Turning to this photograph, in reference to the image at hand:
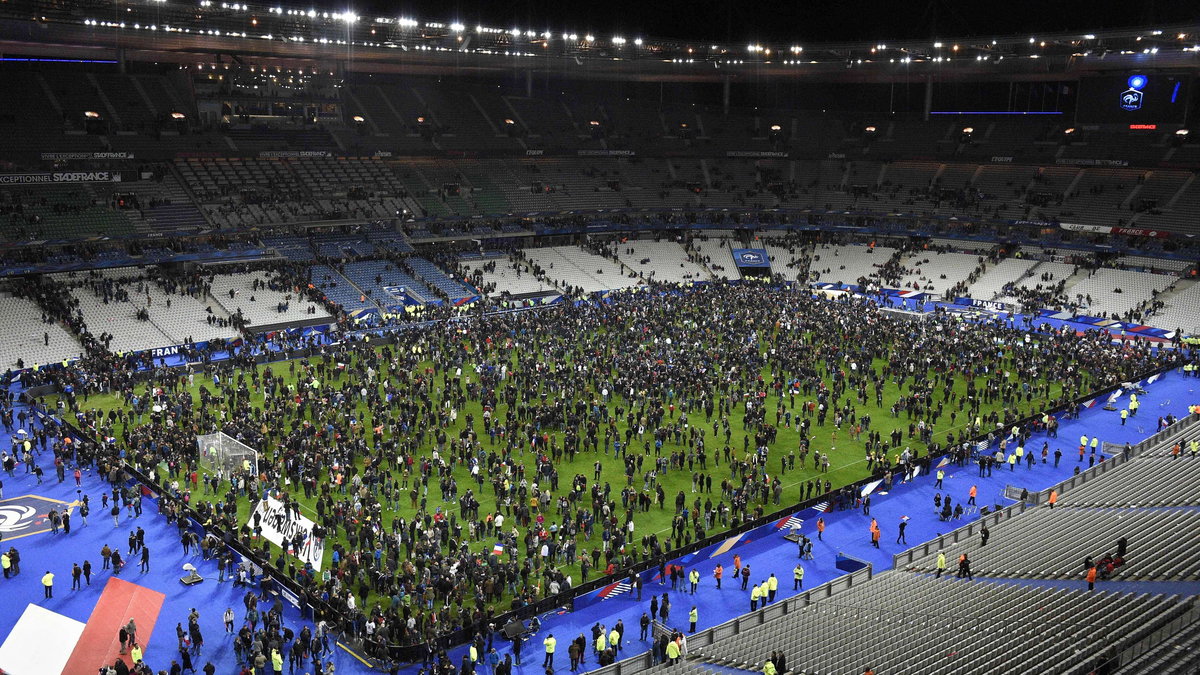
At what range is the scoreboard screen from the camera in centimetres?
6166

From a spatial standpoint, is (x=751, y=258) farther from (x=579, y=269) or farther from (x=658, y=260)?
(x=579, y=269)

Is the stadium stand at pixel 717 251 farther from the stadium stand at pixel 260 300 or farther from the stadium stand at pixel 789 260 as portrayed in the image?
the stadium stand at pixel 260 300

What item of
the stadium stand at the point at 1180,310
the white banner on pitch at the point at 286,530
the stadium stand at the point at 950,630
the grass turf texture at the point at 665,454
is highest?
the stadium stand at the point at 1180,310

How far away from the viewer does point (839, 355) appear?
45.9 metres

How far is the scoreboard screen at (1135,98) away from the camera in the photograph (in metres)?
61.7

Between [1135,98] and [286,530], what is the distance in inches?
2438

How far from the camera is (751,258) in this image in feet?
247

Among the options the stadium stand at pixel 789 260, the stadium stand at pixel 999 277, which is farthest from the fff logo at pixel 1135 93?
the stadium stand at pixel 789 260

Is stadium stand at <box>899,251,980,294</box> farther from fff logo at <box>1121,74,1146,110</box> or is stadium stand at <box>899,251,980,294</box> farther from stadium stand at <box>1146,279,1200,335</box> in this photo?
fff logo at <box>1121,74,1146,110</box>

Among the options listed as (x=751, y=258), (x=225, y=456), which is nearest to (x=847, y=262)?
(x=751, y=258)

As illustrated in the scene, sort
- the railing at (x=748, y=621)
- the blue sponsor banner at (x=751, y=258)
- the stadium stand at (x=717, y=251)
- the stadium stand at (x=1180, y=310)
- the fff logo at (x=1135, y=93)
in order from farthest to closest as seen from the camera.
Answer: the blue sponsor banner at (x=751, y=258)
the stadium stand at (x=717, y=251)
the fff logo at (x=1135, y=93)
the stadium stand at (x=1180, y=310)
the railing at (x=748, y=621)

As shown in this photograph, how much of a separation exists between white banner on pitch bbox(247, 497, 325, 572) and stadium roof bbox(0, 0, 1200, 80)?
3147 cm

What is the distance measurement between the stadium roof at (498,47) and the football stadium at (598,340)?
58cm

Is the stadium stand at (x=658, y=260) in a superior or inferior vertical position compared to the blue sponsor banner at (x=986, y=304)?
superior
